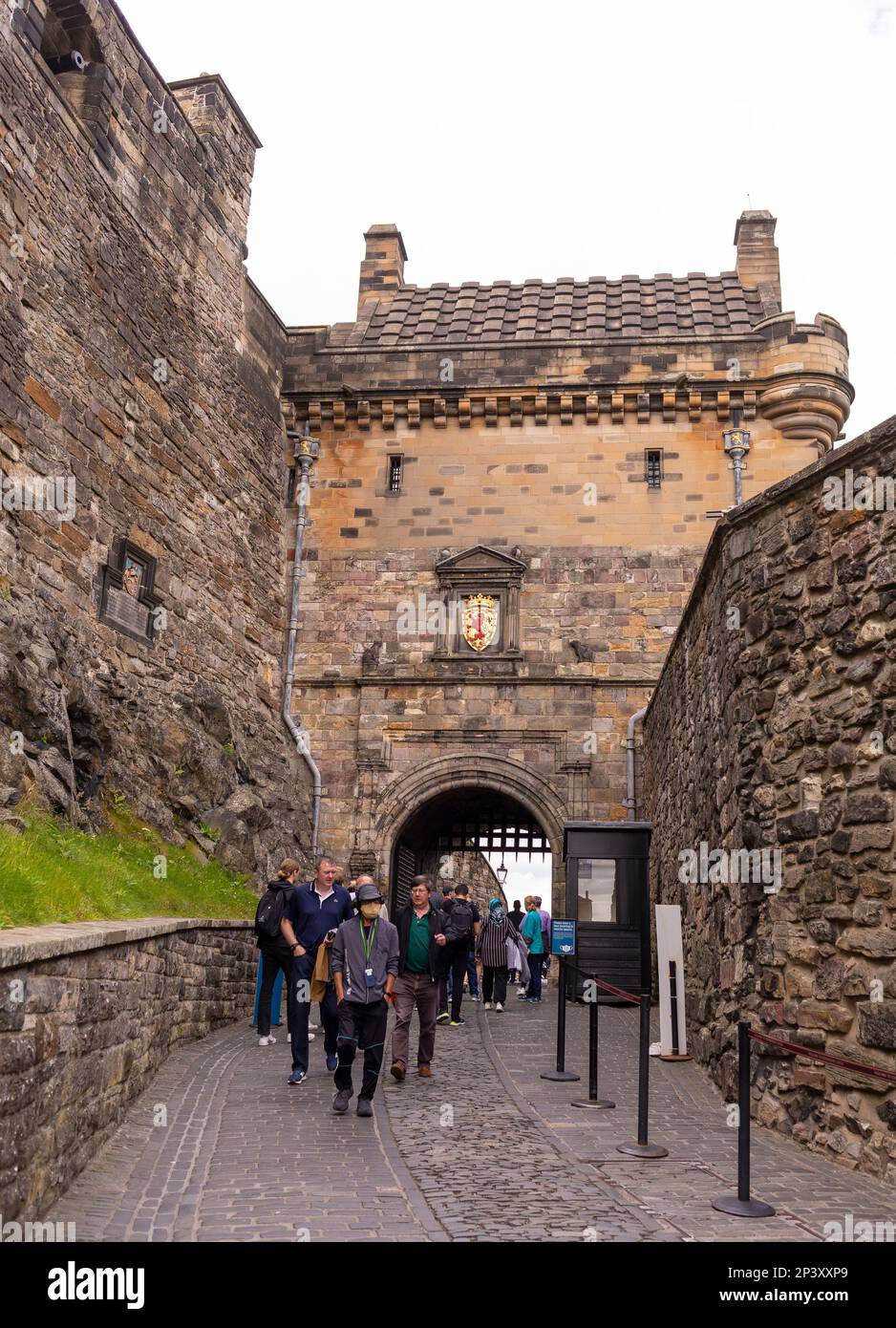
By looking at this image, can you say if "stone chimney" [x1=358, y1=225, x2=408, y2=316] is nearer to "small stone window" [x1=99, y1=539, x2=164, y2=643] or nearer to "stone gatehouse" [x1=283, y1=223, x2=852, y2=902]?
"stone gatehouse" [x1=283, y1=223, x2=852, y2=902]

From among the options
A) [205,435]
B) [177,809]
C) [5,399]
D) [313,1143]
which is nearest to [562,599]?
[205,435]

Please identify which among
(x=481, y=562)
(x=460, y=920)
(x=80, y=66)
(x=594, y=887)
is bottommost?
(x=460, y=920)

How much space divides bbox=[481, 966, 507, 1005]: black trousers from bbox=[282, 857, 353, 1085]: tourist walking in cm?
370

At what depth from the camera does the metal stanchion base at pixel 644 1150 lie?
5.41 metres

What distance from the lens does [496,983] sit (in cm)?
1174

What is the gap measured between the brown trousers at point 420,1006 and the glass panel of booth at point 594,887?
525cm

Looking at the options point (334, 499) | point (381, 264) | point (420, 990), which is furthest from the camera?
point (381, 264)

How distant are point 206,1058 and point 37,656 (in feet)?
11.3

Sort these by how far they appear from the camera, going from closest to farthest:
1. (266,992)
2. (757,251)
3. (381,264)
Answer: (266,992), (757,251), (381,264)

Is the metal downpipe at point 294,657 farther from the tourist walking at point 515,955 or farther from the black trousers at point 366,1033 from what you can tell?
the black trousers at point 366,1033

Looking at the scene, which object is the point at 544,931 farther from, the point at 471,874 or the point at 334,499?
the point at 471,874

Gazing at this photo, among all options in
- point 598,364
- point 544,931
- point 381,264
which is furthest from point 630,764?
point 381,264

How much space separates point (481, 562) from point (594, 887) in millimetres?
5539
